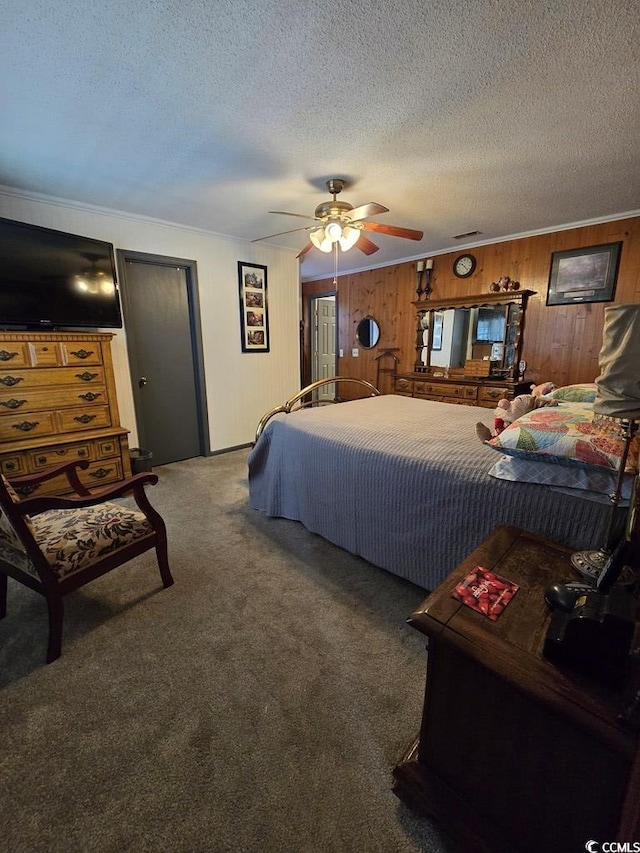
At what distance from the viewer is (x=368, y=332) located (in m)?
5.78

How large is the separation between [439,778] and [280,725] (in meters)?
0.55

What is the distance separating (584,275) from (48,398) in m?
5.18

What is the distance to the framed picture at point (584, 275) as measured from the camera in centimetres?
354

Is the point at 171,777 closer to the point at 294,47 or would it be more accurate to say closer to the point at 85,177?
the point at 294,47

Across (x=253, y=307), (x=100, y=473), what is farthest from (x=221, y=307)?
(x=100, y=473)

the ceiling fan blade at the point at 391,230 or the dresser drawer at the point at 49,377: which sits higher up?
the ceiling fan blade at the point at 391,230

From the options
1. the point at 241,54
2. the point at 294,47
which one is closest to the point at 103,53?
the point at 241,54

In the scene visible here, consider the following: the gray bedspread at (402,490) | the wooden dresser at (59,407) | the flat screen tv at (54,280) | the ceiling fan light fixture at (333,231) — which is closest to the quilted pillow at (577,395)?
the gray bedspread at (402,490)

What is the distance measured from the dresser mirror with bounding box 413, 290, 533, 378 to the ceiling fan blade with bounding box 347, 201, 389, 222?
244 cm

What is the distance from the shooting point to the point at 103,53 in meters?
1.47

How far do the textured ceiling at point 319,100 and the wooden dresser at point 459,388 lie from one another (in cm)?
184

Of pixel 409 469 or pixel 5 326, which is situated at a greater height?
pixel 5 326

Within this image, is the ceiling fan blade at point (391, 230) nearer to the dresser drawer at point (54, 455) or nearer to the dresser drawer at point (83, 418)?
the dresser drawer at point (83, 418)

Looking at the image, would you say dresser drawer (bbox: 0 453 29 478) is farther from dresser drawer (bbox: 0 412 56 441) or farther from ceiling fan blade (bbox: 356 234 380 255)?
ceiling fan blade (bbox: 356 234 380 255)
